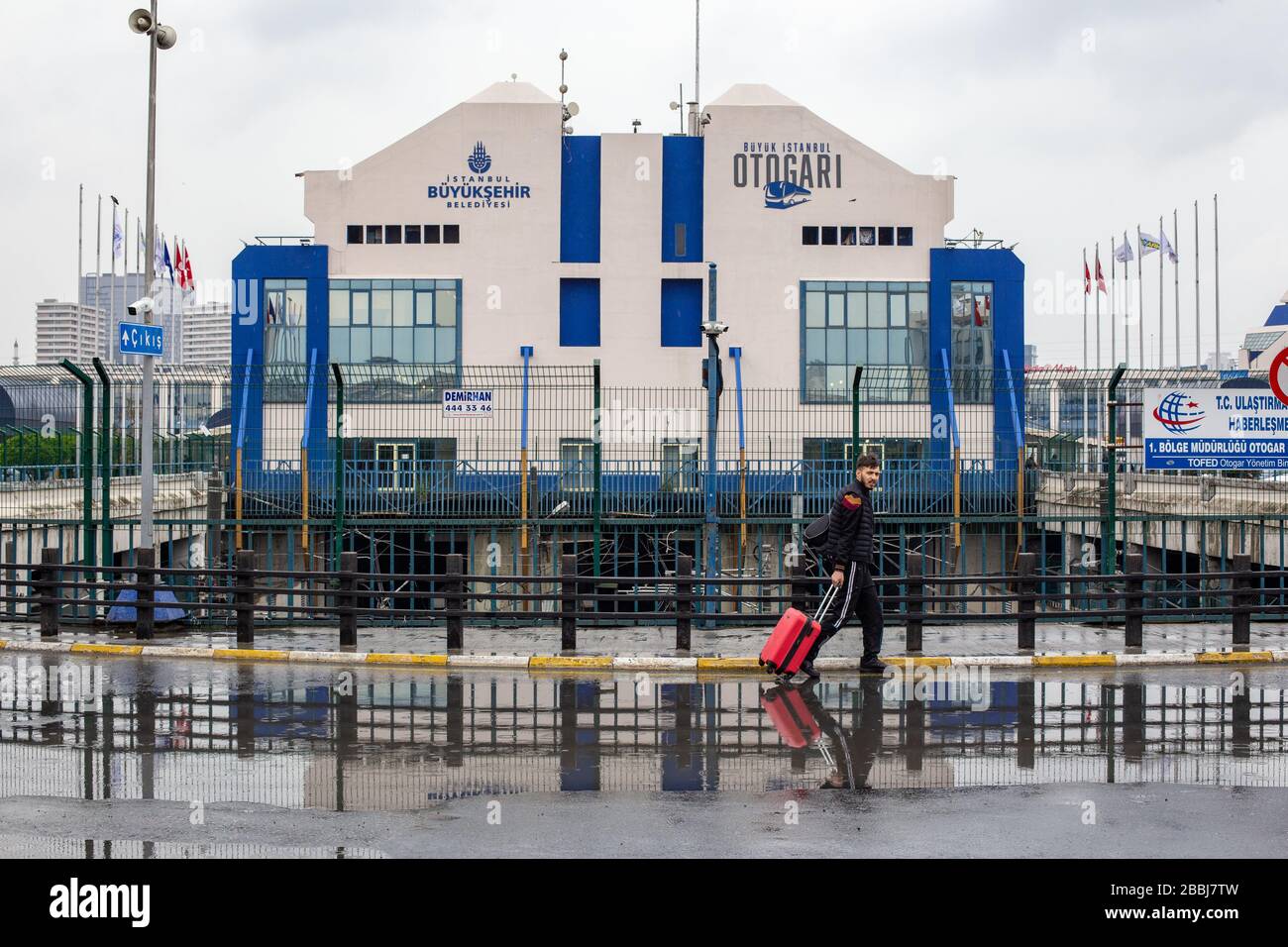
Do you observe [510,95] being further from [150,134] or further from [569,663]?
[569,663]

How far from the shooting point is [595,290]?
4688 cm

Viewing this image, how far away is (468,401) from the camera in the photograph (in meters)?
18.2

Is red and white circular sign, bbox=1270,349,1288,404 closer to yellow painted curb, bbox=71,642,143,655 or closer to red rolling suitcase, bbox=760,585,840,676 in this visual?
red rolling suitcase, bbox=760,585,840,676

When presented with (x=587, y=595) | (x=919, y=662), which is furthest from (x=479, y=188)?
(x=919, y=662)

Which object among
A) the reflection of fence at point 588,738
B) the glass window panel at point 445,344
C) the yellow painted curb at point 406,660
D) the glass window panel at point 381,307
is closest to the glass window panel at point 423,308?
the glass window panel at point 445,344

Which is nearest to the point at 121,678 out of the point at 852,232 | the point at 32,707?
the point at 32,707

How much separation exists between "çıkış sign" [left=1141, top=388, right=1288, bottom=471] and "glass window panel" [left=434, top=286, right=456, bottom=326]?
32055 mm

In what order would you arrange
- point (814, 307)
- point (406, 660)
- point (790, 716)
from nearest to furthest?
point (790, 716), point (406, 660), point (814, 307)

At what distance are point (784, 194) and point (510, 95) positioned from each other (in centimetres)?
991

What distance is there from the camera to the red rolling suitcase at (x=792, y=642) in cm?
1293

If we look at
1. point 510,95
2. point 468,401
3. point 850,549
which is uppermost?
point 510,95

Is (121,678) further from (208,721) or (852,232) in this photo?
(852,232)
